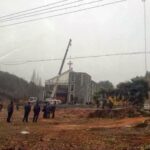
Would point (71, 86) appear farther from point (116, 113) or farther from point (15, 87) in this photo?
point (116, 113)

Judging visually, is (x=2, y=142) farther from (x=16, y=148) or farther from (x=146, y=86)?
(x=146, y=86)

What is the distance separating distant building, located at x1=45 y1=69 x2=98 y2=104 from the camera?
108 m

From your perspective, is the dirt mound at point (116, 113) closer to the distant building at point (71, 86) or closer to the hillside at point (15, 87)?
the distant building at point (71, 86)

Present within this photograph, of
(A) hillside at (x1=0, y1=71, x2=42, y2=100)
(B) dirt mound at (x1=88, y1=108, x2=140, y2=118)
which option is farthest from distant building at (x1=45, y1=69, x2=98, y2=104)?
(B) dirt mound at (x1=88, y1=108, x2=140, y2=118)

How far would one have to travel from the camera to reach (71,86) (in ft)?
357

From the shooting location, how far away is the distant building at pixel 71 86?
107562mm

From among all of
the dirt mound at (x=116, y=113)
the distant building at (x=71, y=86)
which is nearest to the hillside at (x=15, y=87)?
the distant building at (x=71, y=86)

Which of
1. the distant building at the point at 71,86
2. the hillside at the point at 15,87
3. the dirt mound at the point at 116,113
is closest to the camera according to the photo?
the dirt mound at the point at 116,113

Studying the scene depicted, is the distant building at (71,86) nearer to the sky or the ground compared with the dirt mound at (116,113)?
nearer to the sky

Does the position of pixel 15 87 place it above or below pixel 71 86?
above

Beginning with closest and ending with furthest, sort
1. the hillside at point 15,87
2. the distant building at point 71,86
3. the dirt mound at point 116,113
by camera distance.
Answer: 1. the dirt mound at point 116,113
2. the distant building at point 71,86
3. the hillside at point 15,87

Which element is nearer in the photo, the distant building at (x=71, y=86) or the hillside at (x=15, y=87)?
the distant building at (x=71, y=86)

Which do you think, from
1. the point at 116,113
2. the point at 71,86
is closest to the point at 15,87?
the point at 71,86

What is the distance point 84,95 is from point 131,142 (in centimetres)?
9098
